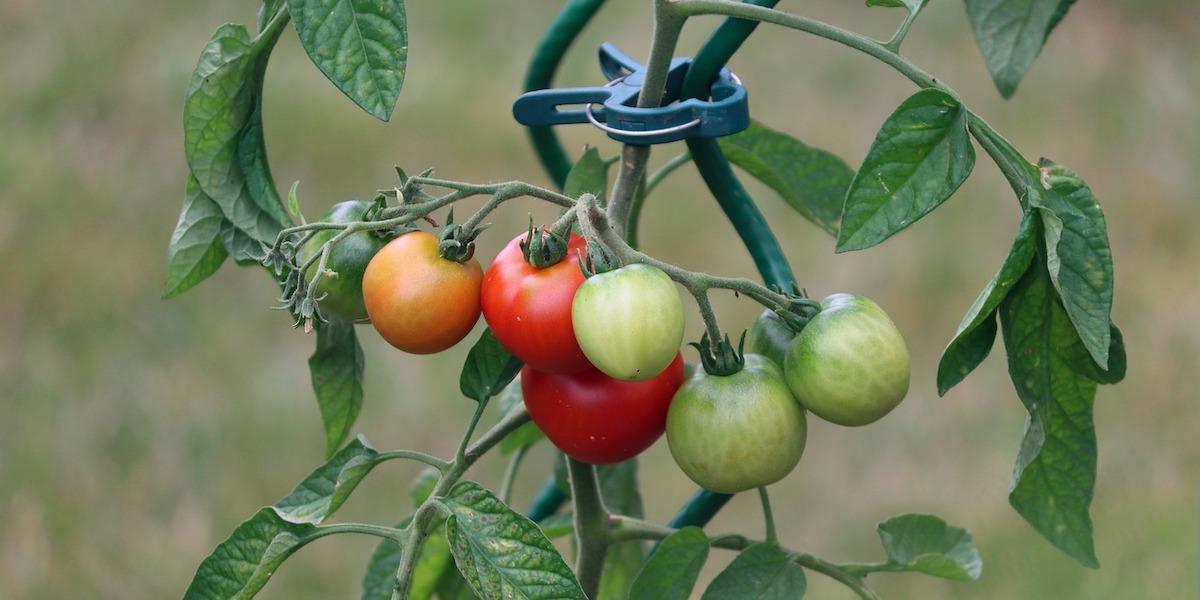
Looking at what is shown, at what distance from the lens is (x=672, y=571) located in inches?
36.6

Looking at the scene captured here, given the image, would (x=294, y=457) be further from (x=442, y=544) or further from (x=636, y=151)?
(x=636, y=151)

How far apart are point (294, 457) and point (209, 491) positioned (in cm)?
16

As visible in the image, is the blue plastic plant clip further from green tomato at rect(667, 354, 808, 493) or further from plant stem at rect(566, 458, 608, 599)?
plant stem at rect(566, 458, 608, 599)

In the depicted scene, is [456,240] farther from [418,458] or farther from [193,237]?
[193,237]

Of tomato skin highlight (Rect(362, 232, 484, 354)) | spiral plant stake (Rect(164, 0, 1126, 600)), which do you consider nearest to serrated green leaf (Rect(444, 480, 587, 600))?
spiral plant stake (Rect(164, 0, 1126, 600))

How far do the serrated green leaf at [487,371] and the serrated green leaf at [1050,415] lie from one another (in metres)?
0.33

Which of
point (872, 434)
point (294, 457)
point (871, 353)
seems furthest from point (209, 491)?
point (871, 353)

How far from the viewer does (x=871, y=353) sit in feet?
2.55

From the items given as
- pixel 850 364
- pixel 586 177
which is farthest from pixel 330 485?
pixel 850 364

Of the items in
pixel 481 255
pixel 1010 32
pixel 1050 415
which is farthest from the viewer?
pixel 481 255

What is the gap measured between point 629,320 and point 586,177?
26cm

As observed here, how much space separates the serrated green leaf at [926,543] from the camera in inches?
39.5

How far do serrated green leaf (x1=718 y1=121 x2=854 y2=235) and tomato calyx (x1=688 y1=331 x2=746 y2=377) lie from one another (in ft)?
0.97

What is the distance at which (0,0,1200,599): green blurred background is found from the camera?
7.34 feet
